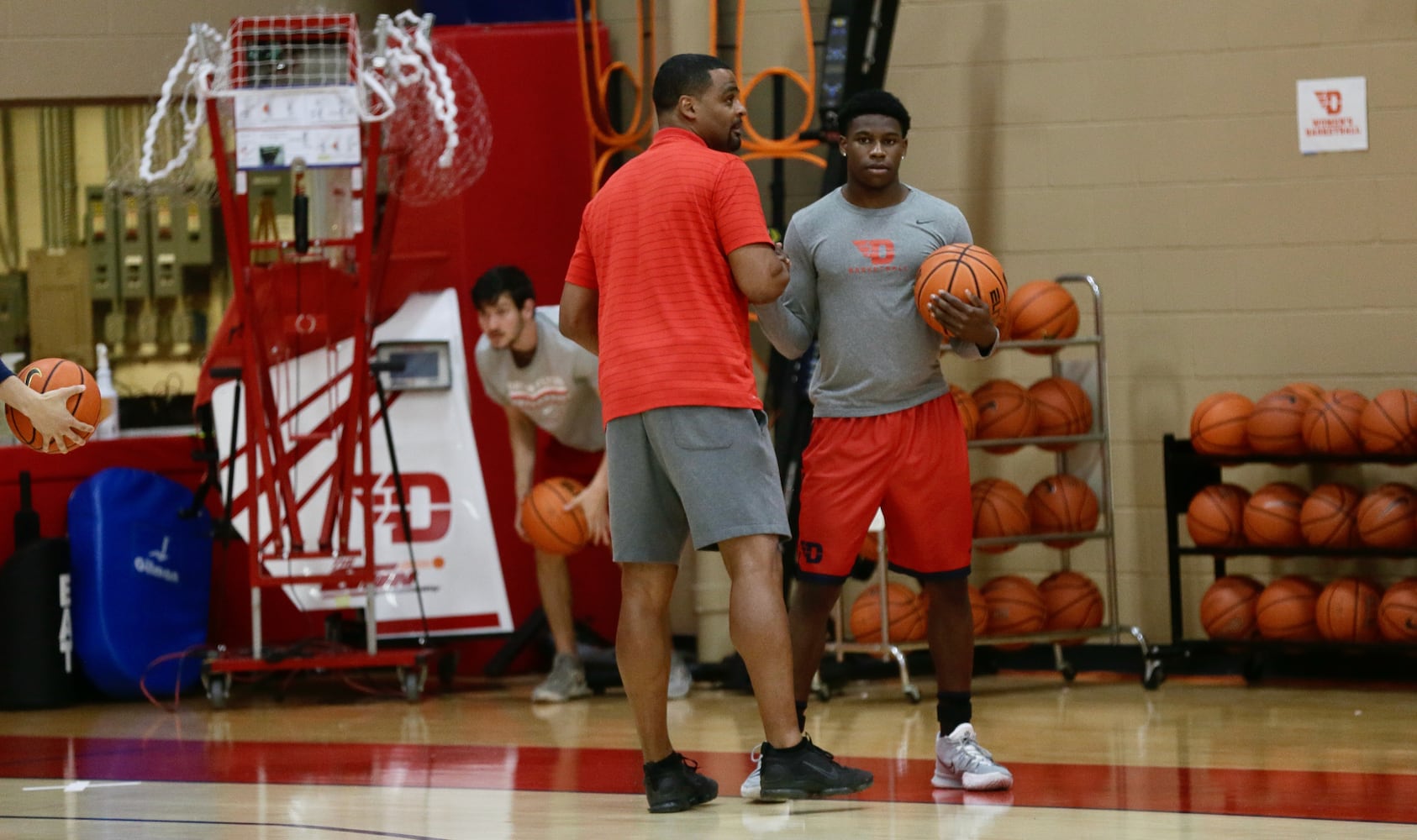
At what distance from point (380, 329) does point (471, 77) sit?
1.05 m

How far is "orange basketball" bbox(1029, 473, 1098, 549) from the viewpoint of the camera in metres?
5.69

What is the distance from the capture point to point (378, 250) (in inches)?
236

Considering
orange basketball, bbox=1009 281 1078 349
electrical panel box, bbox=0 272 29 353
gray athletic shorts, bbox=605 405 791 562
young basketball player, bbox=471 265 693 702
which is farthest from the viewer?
electrical panel box, bbox=0 272 29 353

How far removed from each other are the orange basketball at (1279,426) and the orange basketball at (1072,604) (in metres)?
0.71

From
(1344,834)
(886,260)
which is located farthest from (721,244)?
(1344,834)

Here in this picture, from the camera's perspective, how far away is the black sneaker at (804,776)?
11.6 ft

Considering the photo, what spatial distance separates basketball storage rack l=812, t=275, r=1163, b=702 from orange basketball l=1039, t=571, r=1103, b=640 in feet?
0.13

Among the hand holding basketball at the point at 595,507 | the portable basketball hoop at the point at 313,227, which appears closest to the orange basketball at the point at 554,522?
the hand holding basketball at the point at 595,507

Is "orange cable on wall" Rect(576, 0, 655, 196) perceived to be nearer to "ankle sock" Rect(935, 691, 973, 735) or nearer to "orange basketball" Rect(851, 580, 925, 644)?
"orange basketball" Rect(851, 580, 925, 644)

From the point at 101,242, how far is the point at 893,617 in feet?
14.0

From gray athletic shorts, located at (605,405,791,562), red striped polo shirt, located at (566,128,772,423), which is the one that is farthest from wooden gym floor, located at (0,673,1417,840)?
red striped polo shirt, located at (566,128,772,423)

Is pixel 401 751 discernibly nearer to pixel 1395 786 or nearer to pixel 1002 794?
pixel 1002 794

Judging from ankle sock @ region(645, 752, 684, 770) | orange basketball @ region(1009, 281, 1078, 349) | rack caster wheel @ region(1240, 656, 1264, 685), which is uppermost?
orange basketball @ region(1009, 281, 1078, 349)

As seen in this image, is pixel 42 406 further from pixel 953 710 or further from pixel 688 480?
pixel 953 710
